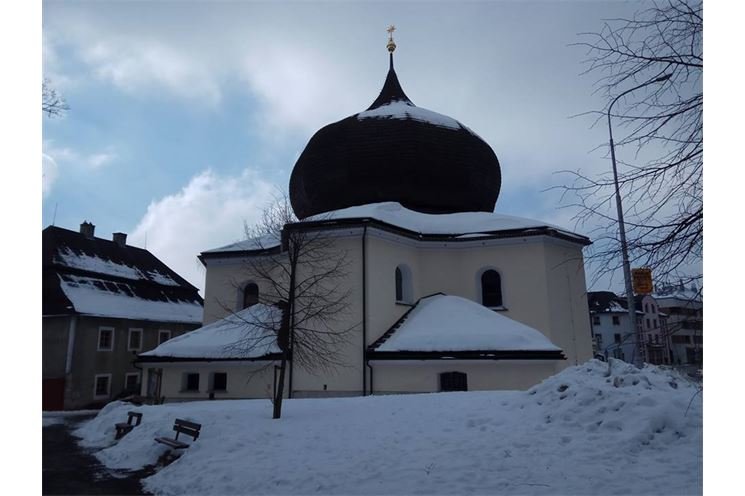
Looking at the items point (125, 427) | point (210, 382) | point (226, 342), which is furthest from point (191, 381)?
point (125, 427)

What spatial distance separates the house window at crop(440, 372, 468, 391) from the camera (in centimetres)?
1430

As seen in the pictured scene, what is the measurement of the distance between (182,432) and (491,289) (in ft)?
39.1

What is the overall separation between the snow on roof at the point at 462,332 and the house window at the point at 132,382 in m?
10.2

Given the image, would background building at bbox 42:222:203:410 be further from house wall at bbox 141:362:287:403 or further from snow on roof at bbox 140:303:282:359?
house wall at bbox 141:362:287:403

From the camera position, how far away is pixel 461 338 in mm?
14617

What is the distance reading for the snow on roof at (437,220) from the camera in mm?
17531

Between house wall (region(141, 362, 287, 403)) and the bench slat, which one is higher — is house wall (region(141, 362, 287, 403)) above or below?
above

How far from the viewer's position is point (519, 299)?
56.3 ft

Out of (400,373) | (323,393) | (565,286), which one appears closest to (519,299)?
Answer: (565,286)

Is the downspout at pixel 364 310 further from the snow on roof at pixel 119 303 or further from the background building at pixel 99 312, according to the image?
the snow on roof at pixel 119 303

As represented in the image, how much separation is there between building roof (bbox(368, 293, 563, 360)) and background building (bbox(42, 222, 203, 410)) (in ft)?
24.0

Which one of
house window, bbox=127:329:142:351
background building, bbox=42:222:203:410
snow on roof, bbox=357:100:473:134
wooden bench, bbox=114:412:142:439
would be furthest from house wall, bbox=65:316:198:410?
snow on roof, bbox=357:100:473:134

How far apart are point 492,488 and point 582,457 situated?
4.65 feet

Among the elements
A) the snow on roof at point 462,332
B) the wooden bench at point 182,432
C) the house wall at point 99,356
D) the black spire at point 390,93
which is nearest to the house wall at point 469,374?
the snow on roof at point 462,332
